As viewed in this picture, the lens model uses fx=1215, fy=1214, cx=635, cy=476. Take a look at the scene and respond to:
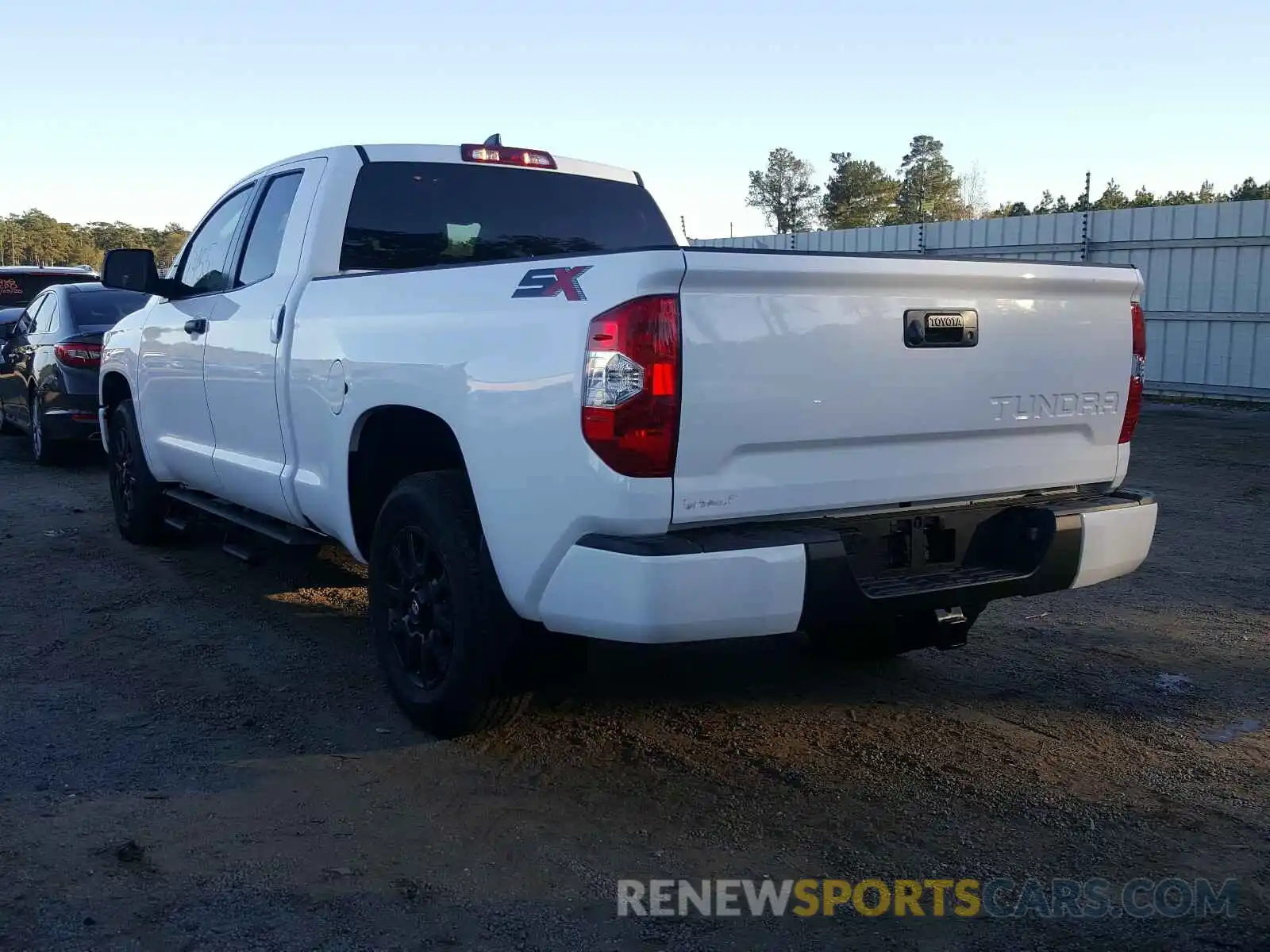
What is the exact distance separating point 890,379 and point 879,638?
1.47 m

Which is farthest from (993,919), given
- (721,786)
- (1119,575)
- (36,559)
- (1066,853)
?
(36,559)

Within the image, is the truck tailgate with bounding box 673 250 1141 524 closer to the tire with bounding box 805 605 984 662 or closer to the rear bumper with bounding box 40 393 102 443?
the tire with bounding box 805 605 984 662

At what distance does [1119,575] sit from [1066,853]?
118 cm

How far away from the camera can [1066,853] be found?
129 inches

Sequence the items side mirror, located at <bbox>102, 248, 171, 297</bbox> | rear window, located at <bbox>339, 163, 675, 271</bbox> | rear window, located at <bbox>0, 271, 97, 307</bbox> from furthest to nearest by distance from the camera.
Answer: rear window, located at <bbox>0, 271, 97, 307</bbox>
side mirror, located at <bbox>102, 248, 171, 297</bbox>
rear window, located at <bbox>339, 163, 675, 271</bbox>

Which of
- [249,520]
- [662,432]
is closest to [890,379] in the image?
[662,432]

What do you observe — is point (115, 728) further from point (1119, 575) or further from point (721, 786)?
point (1119, 575)

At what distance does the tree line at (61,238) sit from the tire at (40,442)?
178ft

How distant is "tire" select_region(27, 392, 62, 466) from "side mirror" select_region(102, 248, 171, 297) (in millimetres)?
4996

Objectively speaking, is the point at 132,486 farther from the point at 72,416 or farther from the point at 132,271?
the point at 72,416

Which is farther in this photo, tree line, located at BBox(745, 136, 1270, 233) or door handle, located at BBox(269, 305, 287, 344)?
tree line, located at BBox(745, 136, 1270, 233)

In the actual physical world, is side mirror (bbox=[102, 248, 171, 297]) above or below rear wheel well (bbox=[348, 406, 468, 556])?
above

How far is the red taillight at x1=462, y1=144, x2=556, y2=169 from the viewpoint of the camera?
5297 mm

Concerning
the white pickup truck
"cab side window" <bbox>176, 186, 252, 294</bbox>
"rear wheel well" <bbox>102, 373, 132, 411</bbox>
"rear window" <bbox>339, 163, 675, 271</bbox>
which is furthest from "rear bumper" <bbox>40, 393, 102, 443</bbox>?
"rear window" <bbox>339, 163, 675, 271</bbox>
